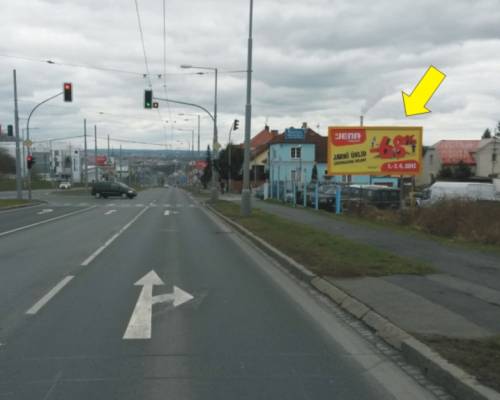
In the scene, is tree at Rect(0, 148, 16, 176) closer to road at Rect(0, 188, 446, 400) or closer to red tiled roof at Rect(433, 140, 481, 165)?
red tiled roof at Rect(433, 140, 481, 165)

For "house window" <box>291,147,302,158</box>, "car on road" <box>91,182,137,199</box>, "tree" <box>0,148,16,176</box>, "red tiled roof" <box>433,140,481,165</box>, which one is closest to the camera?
"car on road" <box>91,182,137,199</box>

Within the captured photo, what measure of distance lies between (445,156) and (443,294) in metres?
84.3

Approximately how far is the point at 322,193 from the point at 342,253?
1949 cm

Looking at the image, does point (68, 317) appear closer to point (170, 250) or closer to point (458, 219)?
point (170, 250)

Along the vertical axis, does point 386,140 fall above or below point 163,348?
above

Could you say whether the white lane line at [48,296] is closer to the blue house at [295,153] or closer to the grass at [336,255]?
the grass at [336,255]

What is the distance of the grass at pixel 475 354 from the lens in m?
4.46

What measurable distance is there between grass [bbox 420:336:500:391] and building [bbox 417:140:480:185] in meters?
79.5

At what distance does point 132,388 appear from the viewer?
4.59 meters

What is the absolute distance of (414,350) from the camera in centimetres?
526

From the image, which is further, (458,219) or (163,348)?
(458,219)

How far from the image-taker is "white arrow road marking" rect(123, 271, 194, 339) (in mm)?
6270

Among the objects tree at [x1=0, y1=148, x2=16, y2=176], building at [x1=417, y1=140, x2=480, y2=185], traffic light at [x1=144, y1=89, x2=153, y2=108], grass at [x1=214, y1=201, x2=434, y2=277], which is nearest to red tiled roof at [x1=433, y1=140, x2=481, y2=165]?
building at [x1=417, y1=140, x2=480, y2=185]

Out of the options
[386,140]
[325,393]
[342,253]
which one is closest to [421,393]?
[325,393]
